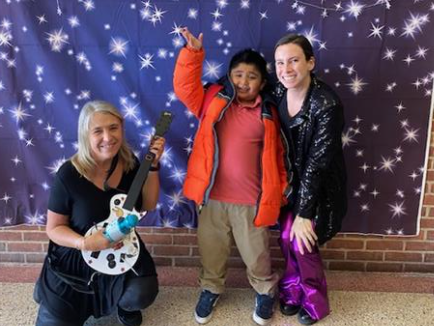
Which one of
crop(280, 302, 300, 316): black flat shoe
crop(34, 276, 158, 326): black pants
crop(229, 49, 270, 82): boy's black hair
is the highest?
crop(229, 49, 270, 82): boy's black hair

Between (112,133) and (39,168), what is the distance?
0.63 metres

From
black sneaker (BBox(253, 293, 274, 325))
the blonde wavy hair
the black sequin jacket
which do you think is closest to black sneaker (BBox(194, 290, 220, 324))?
black sneaker (BBox(253, 293, 274, 325))

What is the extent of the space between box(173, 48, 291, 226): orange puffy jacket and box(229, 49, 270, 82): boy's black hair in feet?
0.27

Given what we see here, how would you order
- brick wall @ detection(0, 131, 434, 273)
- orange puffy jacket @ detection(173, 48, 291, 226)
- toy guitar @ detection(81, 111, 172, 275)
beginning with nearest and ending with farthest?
1. toy guitar @ detection(81, 111, 172, 275)
2. orange puffy jacket @ detection(173, 48, 291, 226)
3. brick wall @ detection(0, 131, 434, 273)

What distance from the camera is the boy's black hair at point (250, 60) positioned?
1.83 meters

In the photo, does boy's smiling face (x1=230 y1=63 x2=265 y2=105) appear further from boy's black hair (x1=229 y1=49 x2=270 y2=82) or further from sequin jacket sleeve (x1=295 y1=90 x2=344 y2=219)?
sequin jacket sleeve (x1=295 y1=90 x2=344 y2=219)

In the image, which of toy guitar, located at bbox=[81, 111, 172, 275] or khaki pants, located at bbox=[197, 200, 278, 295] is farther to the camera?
khaki pants, located at bbox=[197, 200, 278, 295]

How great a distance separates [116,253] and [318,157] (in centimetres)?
87

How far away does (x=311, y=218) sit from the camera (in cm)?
184

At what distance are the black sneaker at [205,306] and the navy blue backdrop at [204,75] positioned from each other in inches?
16.6

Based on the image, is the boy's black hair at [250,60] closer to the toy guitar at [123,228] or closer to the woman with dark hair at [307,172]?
the woman with dark hair at [307,172]

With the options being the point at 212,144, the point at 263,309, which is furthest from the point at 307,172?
the point at 263,309

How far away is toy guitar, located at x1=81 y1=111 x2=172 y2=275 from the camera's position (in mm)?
1704

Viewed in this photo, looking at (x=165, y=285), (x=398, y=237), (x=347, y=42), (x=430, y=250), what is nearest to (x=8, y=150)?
(x=165, y=285)
